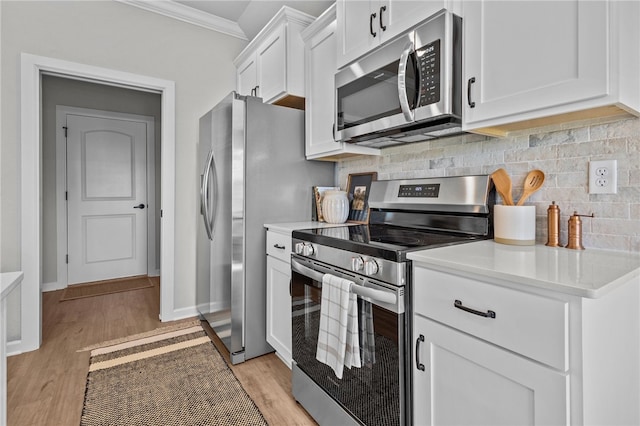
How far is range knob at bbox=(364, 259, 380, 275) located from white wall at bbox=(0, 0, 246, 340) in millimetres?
2266

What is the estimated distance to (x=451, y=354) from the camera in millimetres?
1012

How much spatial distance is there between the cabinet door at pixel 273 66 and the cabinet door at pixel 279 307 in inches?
48.9

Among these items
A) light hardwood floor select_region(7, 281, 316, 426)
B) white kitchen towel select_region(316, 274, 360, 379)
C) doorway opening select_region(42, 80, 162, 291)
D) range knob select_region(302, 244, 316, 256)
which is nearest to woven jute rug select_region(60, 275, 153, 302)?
doorway opening select_region(42, 80, 162, 291)

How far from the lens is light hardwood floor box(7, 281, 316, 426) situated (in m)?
1.67

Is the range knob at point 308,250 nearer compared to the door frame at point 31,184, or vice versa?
the range knob at point 308,250

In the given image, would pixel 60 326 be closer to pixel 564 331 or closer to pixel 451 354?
pixel 451 354

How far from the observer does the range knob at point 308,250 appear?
1.58 metres

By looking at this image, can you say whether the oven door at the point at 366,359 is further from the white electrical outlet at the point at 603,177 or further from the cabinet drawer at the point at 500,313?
the white electrical outlet at the point at 603,177

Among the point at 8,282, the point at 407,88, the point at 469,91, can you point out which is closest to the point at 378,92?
the point at 407,88

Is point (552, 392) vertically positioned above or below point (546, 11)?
below

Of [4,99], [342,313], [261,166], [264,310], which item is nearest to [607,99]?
[342,313]

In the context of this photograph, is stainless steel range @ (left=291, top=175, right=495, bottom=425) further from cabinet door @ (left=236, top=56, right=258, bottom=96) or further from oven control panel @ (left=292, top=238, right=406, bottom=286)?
cabinet door @ (left=236, top=56, right=258, bottom=96)

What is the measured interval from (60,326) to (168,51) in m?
2.48

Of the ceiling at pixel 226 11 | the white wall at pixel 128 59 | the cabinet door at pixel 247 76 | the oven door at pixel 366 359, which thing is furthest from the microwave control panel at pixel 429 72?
the white wall at pixel 128 59
